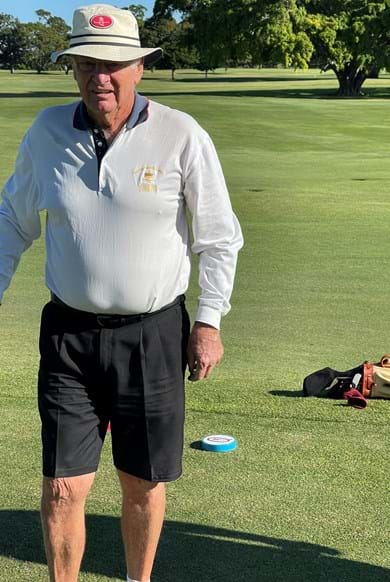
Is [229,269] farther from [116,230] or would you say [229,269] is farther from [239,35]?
[239,35]

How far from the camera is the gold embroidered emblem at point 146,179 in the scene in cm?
289

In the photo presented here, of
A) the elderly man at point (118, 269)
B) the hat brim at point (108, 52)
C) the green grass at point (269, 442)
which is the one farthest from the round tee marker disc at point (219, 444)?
the hat brim at point (108, 52)

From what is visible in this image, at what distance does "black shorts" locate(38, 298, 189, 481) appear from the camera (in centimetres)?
300

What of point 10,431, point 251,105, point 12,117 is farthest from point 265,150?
point 10,431

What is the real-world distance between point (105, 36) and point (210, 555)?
76.1 inches

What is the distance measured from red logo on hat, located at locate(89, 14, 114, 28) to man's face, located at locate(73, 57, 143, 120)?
117mm

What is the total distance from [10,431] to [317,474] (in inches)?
64.1

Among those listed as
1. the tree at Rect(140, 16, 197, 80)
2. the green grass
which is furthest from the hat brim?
the tree at Rect(140, 16, 197, 80)

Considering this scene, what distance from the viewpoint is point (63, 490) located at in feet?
9.88

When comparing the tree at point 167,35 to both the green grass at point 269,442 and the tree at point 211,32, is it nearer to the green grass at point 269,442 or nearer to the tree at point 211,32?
the tree at point 211,32

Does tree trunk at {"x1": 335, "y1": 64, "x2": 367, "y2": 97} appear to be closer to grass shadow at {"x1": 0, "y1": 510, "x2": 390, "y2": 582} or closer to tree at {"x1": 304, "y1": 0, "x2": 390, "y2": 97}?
tree at {"x1": 304, "y1": 0, "x2": 390, "y2": 97}

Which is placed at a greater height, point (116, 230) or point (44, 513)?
point (116, 230)

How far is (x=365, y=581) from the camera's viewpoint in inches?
128

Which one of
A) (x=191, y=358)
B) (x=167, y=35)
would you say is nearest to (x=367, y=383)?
(x=191, y=358)
